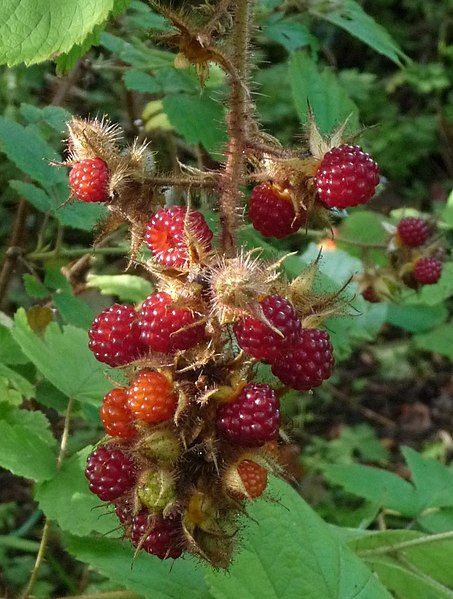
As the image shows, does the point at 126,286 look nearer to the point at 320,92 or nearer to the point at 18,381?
the point at 18,381

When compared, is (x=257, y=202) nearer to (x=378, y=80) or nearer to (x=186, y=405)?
(x=186, y=405)

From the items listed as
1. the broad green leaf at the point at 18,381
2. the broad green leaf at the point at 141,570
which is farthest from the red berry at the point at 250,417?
the broad green leaf at the point at 18,381

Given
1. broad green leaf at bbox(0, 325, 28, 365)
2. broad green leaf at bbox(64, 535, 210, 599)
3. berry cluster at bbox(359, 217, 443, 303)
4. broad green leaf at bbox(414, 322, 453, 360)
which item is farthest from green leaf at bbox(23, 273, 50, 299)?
broad green leaf at bbox(414, 322, 453, 360)

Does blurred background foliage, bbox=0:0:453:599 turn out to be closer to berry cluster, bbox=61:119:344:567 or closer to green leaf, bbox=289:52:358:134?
green leaf, bbox=289:52:358:134

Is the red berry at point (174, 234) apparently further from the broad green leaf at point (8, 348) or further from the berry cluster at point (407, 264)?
the berry cluster at point (407, 264)

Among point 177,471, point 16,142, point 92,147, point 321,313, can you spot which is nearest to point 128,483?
point 177,471
